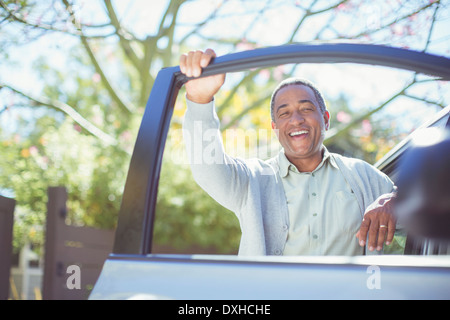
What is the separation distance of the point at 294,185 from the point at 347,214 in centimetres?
30

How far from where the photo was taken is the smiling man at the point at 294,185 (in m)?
1.74

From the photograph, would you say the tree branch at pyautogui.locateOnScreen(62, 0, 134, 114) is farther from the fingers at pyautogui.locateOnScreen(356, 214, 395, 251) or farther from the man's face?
the fingers at pyautogui.locateOnScreen(356, 214, 395, 251)

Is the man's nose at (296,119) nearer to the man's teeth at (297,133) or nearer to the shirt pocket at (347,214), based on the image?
the man's teeth at (297,133)

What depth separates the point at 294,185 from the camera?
7.31 ft

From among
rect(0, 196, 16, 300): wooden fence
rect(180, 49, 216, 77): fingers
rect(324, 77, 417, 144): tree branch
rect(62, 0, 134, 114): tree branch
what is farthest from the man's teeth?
rect(62, 0, 134, 114): tree branch

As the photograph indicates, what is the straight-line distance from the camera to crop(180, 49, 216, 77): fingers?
145 centimetres

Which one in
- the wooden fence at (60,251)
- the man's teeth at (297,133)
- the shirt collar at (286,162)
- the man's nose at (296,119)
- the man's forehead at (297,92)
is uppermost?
the man's forehead at (297,92)

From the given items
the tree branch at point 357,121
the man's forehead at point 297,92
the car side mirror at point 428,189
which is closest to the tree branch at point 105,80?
the tree branch at point 357,121

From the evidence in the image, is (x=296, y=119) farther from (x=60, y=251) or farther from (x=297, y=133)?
(x=60, y=251)

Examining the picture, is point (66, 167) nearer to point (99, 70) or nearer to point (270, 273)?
point (99, 70)

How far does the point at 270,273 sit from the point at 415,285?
0.34 m

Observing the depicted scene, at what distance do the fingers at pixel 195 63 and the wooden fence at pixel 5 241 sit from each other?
3149 millimetres

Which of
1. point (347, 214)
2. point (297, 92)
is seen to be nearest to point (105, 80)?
point (297, 92)
